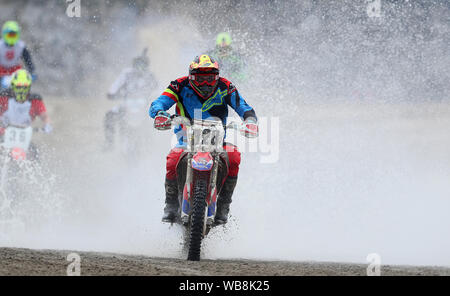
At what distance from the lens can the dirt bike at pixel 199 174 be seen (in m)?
8.62

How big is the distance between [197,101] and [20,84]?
6.07 metres

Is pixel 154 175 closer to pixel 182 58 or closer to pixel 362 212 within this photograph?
pixel 362 212

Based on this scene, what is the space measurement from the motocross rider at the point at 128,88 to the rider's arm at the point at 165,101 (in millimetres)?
8798

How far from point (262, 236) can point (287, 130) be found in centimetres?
461

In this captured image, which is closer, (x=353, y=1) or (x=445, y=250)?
(x=445, y=250)

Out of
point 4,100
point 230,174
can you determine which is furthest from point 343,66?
point 230,174

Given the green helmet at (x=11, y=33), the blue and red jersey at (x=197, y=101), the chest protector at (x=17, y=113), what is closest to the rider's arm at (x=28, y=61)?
the green helmet at (x=11, y=33)

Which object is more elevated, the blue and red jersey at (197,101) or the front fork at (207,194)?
the blue and red jersey at (197,101)

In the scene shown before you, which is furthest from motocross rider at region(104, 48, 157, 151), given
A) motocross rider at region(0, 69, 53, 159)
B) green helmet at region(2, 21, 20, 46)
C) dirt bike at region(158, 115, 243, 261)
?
dirt bike at region(158, 115, 243, 261)

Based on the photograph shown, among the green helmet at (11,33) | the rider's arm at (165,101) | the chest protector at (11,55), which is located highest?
the green helmet at (11,33)

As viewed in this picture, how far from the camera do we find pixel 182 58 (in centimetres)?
2131

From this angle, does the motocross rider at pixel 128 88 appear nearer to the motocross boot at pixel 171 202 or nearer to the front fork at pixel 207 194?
the motocross boot at pixel 171 202

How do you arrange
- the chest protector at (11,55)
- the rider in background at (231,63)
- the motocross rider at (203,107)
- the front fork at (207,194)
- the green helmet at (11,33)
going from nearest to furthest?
the front fork at (207,194)
the motocross rider at (203,107)
the rider in background at (231,63)
the chest protector at (11,55)
the green helmet at (11,33)

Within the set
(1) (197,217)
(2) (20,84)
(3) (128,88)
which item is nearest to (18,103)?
(2) (20,84)
